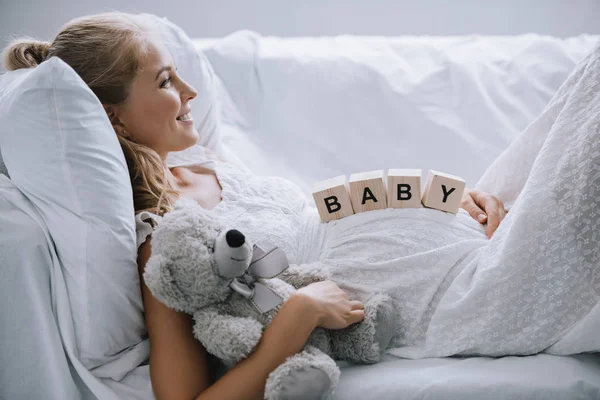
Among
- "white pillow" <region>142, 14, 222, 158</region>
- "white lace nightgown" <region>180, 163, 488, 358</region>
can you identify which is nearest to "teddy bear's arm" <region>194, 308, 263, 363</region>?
"white lace nightgown" <region>180, 163, 488, 358</region>

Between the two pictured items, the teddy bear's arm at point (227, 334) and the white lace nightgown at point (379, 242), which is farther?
the white lace nightgown at point (379, 242)

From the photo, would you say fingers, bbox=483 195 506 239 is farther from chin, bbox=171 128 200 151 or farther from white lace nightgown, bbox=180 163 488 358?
chin, bbox=171 128 200 151

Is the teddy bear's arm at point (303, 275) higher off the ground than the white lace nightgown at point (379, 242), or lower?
lower

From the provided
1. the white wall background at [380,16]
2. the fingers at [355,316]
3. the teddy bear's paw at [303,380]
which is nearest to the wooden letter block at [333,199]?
the fingers at [355,316]

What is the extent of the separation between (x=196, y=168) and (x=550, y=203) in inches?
31.1

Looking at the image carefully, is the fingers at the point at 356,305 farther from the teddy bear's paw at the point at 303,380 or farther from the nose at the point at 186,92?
the nose at the point at 186,92

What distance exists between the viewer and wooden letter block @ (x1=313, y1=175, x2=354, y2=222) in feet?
3.69

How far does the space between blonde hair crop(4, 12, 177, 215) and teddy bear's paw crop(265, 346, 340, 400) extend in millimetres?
438

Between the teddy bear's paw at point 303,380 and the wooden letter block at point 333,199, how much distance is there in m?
0.35

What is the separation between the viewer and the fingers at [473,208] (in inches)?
48.1

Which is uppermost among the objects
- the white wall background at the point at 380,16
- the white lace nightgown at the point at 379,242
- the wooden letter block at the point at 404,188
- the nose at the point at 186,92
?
the white wall background at the point at 380,16

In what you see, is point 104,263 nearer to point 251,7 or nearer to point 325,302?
point 325,302

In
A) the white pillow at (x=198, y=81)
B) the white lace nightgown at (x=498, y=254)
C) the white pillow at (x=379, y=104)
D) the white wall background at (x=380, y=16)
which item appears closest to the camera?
the white lace nightgown at (x=498, y=254)

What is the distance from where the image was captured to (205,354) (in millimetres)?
951
